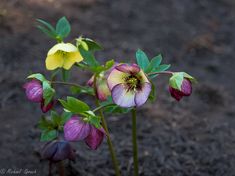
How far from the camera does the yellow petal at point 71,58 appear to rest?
117 centimetres

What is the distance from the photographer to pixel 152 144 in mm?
1752

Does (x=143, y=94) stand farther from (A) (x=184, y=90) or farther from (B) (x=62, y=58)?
(B) (x=62, y=58)

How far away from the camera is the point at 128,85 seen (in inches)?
44.1

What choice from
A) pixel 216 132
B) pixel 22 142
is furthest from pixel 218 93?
pixel 22 142

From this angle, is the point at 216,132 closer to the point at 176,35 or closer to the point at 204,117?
the point at 204,117

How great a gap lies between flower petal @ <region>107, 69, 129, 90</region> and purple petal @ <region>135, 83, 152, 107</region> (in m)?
0.06

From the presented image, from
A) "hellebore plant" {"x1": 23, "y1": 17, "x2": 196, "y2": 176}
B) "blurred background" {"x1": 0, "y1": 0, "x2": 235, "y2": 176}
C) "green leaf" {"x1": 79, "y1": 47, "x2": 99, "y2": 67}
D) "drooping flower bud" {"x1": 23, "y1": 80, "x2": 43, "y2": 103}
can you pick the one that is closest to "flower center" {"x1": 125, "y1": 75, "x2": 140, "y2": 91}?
"hellebore plant" {"x1": 23, "y1": 17, "x2": 196, "y2": 176}

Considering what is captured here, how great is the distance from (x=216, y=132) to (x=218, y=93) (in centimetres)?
30

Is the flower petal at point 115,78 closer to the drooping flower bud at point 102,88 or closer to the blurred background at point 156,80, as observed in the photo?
the drooping flower bud at point 102,88

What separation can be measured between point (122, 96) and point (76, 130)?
14cm

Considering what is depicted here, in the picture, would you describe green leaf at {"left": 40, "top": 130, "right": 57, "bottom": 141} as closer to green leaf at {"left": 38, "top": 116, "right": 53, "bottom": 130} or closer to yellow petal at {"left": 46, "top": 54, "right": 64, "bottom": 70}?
green leaf at {"left": 38, "top": 116, "right": 53, "bottom": 130}

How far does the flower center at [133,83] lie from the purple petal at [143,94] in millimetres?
25

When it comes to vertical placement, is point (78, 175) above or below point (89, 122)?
below

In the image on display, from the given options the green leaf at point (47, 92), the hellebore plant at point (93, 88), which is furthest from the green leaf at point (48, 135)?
the green leaf at point (47, 92)
